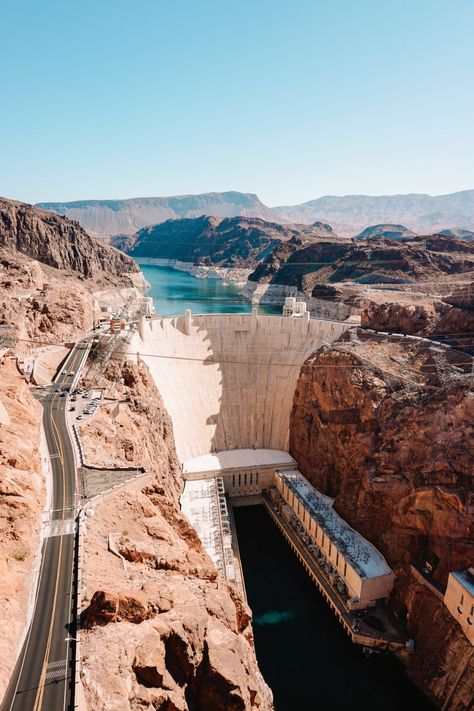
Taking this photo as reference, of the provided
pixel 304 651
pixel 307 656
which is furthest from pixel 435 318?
pixel 307 656

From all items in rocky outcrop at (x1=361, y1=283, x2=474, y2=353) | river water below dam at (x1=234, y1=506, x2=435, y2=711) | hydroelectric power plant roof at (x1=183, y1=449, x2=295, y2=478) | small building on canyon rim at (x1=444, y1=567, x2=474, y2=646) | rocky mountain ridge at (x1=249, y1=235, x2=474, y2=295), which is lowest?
river water below dam at (x1=234, y1=506, x2=435, y2=711)

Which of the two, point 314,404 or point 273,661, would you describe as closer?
point 273,661

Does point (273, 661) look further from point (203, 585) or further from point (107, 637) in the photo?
point (107, 637)

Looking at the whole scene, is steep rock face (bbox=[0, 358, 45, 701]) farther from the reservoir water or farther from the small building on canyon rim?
the reservoir water

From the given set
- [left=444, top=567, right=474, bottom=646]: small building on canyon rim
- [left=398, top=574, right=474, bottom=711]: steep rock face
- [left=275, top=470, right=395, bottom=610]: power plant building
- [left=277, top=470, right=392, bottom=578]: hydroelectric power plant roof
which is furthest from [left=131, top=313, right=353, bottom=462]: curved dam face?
[left=444, top=567, right=474, bottom=646]: small building on canyon rim

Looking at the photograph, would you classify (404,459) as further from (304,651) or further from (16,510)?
(16,510)

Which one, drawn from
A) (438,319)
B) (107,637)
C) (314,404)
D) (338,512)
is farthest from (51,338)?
(438,319)
